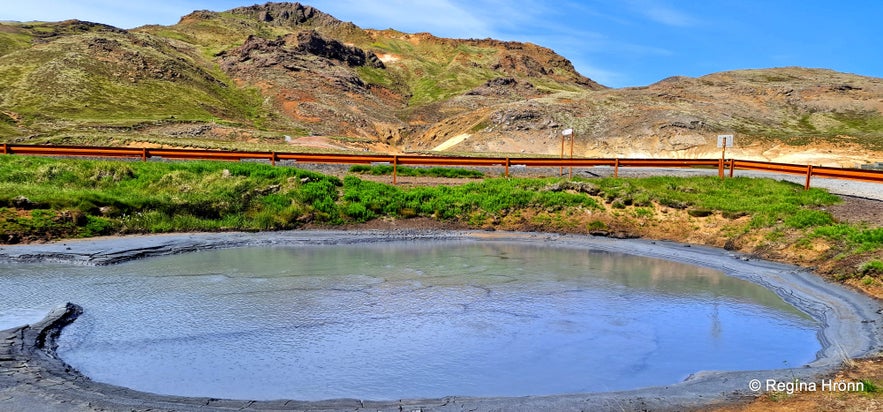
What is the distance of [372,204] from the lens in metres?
22.5

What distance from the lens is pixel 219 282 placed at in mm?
13391

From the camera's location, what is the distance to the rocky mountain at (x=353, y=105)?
58.7 metres

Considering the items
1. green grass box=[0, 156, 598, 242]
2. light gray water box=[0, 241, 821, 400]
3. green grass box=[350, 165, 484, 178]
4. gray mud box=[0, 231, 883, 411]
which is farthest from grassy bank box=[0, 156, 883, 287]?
light gray water box=[0, 241, 821, 400]

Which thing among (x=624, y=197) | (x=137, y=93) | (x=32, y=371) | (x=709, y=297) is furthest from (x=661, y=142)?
(x=137, y=93)

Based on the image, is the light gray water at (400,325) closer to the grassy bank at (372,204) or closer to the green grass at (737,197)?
the grassy bank at (372,204)

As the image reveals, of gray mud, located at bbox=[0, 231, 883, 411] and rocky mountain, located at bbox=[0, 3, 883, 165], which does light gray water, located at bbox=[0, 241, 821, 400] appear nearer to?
gray mud, located at bbox=[0, 231, 883, 411]

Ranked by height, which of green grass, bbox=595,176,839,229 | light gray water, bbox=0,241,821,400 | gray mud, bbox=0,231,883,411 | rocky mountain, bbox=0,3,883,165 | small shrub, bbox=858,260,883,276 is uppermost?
rocky mountain, bbox=0,3,883,165

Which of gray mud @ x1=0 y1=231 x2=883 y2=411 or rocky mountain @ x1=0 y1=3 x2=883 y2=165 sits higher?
rocky mountain @ x1=0 y1=3 x2=883 y2=165

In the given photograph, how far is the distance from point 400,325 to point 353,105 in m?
88.2

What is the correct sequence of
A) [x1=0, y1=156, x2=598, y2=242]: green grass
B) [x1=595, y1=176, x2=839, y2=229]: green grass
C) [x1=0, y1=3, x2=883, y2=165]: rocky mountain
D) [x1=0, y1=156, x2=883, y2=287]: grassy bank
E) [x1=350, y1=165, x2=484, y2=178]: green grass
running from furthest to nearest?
[x1=0, y1=3, x2=883, y2=165]: rocky mountain < [x1=350, y1=165, x2=484, y2=178]: green grass < [x1=0, y1=156, x2=598, y2=242]: green grass < [x1=595, y1=176, x2=839, y2=229]: green grass < [x1=0, y1=156, x2=883, y2=287]: grassy bank

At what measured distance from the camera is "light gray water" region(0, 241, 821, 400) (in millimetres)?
8047

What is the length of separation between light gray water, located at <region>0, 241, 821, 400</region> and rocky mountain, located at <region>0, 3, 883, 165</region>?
34.0 meters

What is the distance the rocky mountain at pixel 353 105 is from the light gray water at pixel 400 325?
3399cm

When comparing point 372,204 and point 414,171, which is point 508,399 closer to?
point 372,204
